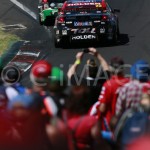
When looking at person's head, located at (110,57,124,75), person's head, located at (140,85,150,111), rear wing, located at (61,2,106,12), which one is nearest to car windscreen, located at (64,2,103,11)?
rear wing, located at (61,2,106,12)

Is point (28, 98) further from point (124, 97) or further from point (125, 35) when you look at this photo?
point (125, 35)

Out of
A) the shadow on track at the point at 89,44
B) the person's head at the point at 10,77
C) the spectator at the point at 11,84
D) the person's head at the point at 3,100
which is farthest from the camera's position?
the shadow on track at the point at 89,44

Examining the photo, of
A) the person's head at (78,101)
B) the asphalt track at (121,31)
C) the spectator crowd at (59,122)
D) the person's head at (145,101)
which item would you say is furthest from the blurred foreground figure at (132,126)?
the asphalt track at (121,31)

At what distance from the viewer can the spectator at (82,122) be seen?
19.5 ft

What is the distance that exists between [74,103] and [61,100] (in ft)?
1.40

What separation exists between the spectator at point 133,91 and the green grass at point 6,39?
13104 millimetres

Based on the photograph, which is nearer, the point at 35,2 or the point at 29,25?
the point at 29,25

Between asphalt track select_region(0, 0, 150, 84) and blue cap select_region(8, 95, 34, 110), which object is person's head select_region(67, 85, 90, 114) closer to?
Answer: blue cap select_region(8, 95, 34, 110)

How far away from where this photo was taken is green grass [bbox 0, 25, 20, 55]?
20.7 metres

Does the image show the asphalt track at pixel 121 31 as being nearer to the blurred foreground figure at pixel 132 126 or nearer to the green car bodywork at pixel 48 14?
the green car bodywork at pixel 48 14

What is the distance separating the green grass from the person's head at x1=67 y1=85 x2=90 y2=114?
14168 millimetres

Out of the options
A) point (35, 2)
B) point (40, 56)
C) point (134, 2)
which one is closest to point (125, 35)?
point (40, 56)

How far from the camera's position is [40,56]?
A: 19.3m

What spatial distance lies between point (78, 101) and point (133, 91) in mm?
1415
